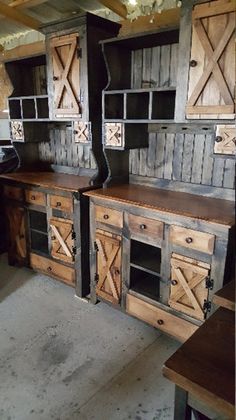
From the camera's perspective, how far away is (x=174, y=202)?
6.63ft

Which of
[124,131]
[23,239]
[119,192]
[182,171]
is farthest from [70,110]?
[23,239]

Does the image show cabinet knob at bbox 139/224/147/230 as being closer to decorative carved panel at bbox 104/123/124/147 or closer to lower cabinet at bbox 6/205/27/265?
decorative carved panel at bbox 104/123/124/147

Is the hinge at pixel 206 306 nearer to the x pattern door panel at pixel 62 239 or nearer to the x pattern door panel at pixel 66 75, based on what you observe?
the x pattern door panel at pixel 62 239

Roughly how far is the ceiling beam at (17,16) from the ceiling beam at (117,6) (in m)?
0.68

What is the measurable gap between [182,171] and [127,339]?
1.27 metres

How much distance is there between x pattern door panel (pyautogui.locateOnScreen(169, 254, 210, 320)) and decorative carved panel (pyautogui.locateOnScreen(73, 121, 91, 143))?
1.17m

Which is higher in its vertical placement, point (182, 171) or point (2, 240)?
point (182, 171)

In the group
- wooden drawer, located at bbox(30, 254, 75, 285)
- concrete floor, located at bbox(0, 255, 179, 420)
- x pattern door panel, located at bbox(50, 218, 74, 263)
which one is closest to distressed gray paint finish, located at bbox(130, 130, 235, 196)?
x pattern door panel, located at bbox(50, 218, 74, 263)

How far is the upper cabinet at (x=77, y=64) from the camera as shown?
7.39 ft

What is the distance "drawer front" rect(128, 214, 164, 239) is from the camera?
76.7 inches

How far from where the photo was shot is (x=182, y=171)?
7.51 feet

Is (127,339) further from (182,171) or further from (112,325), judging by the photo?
(182,171)

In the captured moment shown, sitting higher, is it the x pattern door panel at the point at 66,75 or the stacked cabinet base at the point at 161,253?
the x pattern door panel at the point at 66,75

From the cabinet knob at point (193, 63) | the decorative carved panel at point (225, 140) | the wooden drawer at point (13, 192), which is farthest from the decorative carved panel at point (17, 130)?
the decorative carved panel at point (225, 140)
